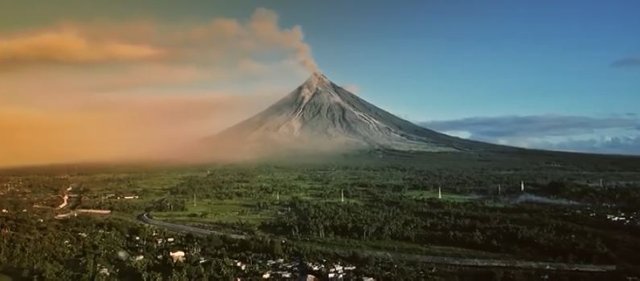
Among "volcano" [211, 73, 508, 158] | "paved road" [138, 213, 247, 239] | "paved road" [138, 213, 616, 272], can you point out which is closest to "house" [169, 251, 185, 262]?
"paved road" [138, 213, 247, 239]

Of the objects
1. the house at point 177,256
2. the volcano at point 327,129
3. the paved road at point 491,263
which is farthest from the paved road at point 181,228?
the volcano at point 327,129

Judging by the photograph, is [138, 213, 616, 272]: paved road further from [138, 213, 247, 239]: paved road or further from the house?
[138, 213, 247, 239]: paved road

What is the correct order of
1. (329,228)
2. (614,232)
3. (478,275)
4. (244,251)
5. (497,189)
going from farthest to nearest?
(497,189) < (329,228) < (614,232) < (244,251) < (478,275)

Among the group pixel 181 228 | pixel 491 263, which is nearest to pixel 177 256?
pixel 181 228

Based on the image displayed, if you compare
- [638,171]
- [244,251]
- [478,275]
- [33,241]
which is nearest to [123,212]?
[33,241]

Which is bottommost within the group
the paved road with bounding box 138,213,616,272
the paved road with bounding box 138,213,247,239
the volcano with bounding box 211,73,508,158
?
the paved road with bounding box 138,213,616,272

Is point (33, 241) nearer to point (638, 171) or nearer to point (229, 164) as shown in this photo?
point (229, 164)

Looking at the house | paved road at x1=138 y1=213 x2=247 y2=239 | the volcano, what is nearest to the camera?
the house

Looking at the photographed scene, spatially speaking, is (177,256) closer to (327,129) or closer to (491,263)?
(491,263)

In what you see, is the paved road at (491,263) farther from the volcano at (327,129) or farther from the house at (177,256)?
the volcano at (327,129)
